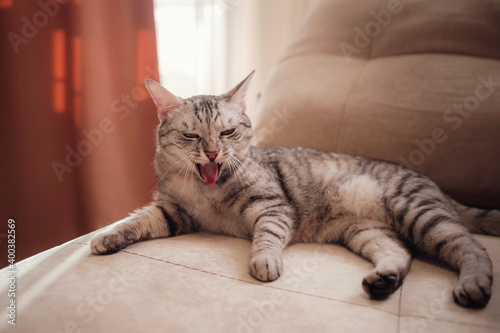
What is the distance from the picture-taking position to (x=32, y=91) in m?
1.70

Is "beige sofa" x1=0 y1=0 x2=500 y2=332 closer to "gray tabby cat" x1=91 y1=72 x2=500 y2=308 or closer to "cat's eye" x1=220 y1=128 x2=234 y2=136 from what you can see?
"gray tabby cat" x1=91 y1=72 x2=500 y2=308

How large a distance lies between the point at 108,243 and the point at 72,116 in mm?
1180

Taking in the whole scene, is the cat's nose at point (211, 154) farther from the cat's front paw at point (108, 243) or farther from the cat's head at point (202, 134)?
the cat's front paw at point (108, 243)

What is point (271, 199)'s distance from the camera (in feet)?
4.17

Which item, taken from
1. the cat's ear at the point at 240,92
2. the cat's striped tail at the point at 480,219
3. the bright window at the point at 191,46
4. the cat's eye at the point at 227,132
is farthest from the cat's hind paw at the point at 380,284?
the bright window at the point at 191,46

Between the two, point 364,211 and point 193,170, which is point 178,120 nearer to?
point 193,170

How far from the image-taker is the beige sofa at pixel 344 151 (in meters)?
0.71

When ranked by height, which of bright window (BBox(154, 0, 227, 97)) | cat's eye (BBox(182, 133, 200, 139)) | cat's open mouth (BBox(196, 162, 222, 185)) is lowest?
cat's open mouth (BBox(196, 162, 222, 185))

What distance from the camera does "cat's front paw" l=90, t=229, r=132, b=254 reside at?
100cm

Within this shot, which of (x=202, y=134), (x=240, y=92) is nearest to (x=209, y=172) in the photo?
(x=202, y=134)

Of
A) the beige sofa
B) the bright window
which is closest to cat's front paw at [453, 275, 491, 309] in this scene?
the beige sofa

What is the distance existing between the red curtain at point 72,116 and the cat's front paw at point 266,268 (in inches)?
54.7

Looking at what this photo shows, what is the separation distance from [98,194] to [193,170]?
1.04 m

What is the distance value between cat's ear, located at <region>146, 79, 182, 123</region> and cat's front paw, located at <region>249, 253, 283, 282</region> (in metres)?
0.68
